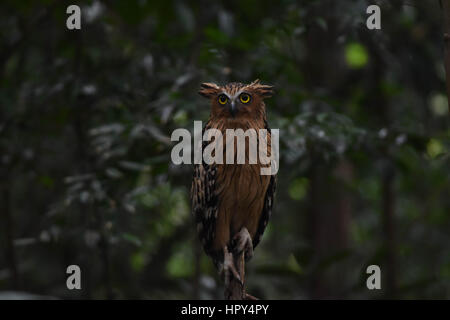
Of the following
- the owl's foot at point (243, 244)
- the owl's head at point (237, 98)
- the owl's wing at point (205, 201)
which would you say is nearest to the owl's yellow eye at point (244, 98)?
the owl's head at point (237, 98)

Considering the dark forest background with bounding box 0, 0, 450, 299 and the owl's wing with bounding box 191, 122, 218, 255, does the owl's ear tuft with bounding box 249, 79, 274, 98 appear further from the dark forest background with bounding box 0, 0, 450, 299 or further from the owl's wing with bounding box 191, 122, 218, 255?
the dark forest background with bounding box 0, 0, 450, 299

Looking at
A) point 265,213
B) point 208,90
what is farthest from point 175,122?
point 208,90

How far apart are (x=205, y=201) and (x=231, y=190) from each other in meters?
0.16

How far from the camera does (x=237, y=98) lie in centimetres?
114

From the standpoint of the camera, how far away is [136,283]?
395 centimetres

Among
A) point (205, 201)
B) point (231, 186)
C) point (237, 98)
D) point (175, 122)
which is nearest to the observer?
point (237, 98)

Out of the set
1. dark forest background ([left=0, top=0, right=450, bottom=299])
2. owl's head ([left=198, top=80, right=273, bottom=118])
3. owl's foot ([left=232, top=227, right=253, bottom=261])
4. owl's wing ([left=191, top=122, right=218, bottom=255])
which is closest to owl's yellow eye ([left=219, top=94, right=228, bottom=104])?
owl's head ([left=198, top=80, right=273, bottom=118])

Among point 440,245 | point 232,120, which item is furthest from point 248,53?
point 440,245

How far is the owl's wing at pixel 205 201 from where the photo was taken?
132cm

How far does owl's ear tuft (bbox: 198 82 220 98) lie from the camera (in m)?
1.16

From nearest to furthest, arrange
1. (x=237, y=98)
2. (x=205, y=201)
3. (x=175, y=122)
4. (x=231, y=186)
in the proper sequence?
(x=237, y=98) → (x=231, y=186) → (x=205, y=201) → (x=175, y=122)

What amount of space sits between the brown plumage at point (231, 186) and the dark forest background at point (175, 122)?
1.64 feet

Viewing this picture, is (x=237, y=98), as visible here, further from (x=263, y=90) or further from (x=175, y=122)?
(x=175, y=122)

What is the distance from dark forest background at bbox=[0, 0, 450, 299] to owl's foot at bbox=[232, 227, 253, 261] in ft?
1.93
